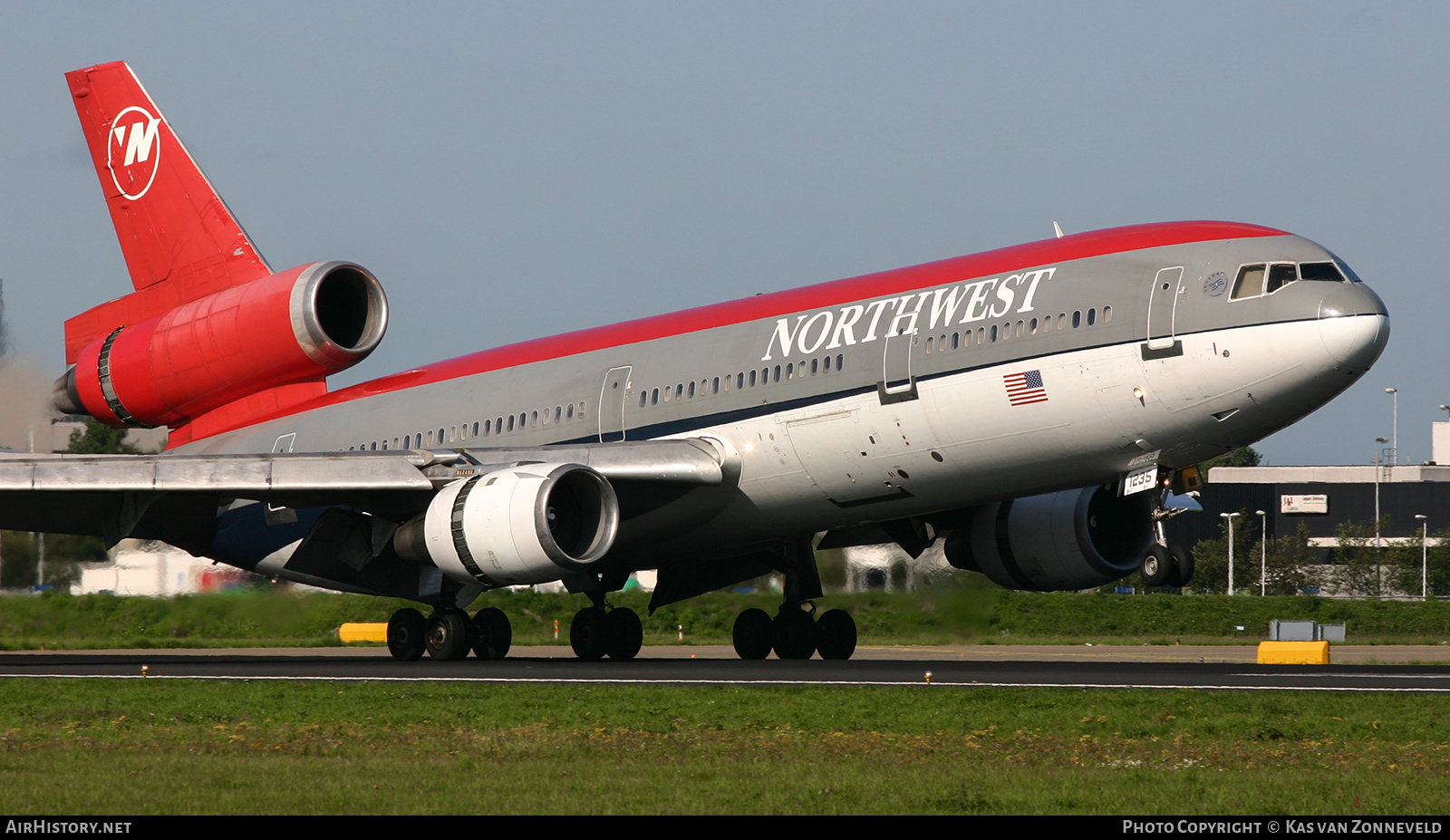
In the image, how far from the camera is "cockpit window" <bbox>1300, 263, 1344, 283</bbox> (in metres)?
18.9

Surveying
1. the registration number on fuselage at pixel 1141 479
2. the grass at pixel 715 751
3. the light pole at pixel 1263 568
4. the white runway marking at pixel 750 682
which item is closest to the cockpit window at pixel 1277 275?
the registration number on fuselage at pixel 1141 479

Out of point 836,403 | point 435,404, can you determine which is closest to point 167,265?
point 435,404

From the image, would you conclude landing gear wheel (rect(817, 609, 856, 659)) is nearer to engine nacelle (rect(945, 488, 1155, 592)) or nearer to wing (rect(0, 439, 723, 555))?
engine nacelle (rect(945, 488, 1155, 592))

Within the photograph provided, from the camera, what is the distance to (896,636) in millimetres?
26031

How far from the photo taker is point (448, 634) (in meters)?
24.5

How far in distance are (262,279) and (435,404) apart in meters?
3.51

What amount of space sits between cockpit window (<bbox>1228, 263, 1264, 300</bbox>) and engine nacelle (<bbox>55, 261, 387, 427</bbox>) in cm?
1448

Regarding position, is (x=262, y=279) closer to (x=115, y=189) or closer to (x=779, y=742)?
(x=115, y=189)

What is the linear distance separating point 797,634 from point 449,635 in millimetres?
5821

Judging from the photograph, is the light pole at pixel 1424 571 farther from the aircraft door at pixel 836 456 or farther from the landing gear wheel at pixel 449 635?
the landing gear wheel at pixel 449 635

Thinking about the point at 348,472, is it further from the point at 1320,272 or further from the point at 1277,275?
the point at 1320,272

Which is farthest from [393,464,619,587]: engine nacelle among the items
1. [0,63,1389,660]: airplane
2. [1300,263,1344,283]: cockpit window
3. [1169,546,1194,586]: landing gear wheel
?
[1300,263,1344,283]: cockpit window

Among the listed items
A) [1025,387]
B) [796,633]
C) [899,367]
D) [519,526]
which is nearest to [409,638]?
[519,526]

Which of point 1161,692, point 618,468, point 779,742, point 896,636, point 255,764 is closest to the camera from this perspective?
point 255,764
